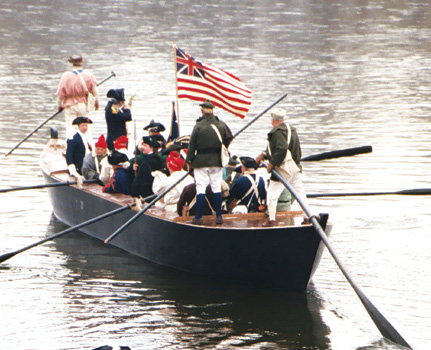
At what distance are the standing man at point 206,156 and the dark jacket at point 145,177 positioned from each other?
5.02 feet

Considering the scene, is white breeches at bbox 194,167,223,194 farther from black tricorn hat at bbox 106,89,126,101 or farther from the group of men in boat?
black tricorn hat at bbox 106,89,126,101

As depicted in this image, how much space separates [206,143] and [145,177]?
1.93 metres

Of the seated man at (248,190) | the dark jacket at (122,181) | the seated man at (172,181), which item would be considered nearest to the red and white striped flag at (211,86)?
the seated man at (172,181)

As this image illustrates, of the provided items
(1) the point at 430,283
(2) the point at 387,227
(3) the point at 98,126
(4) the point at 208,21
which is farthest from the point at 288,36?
(1) the point at 430,283

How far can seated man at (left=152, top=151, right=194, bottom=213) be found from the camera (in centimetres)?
1394

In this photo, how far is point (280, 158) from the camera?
12.5 metres

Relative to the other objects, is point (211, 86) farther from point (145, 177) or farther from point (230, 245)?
point (230, 245)

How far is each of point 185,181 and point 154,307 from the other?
220cm

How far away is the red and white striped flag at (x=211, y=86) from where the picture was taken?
14.7 m

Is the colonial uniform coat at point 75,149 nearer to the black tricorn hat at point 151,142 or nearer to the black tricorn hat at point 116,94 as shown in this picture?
the black tricorn hat at point 116,94

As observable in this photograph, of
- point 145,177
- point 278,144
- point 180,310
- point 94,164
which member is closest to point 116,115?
point 94,164

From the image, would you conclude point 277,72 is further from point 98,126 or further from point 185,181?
point 185,181

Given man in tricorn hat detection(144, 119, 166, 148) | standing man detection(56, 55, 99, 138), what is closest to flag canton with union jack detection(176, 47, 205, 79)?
man in tricorn hat detection(144, 119, 166, 148)

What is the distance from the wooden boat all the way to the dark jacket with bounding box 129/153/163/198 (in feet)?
1.03
